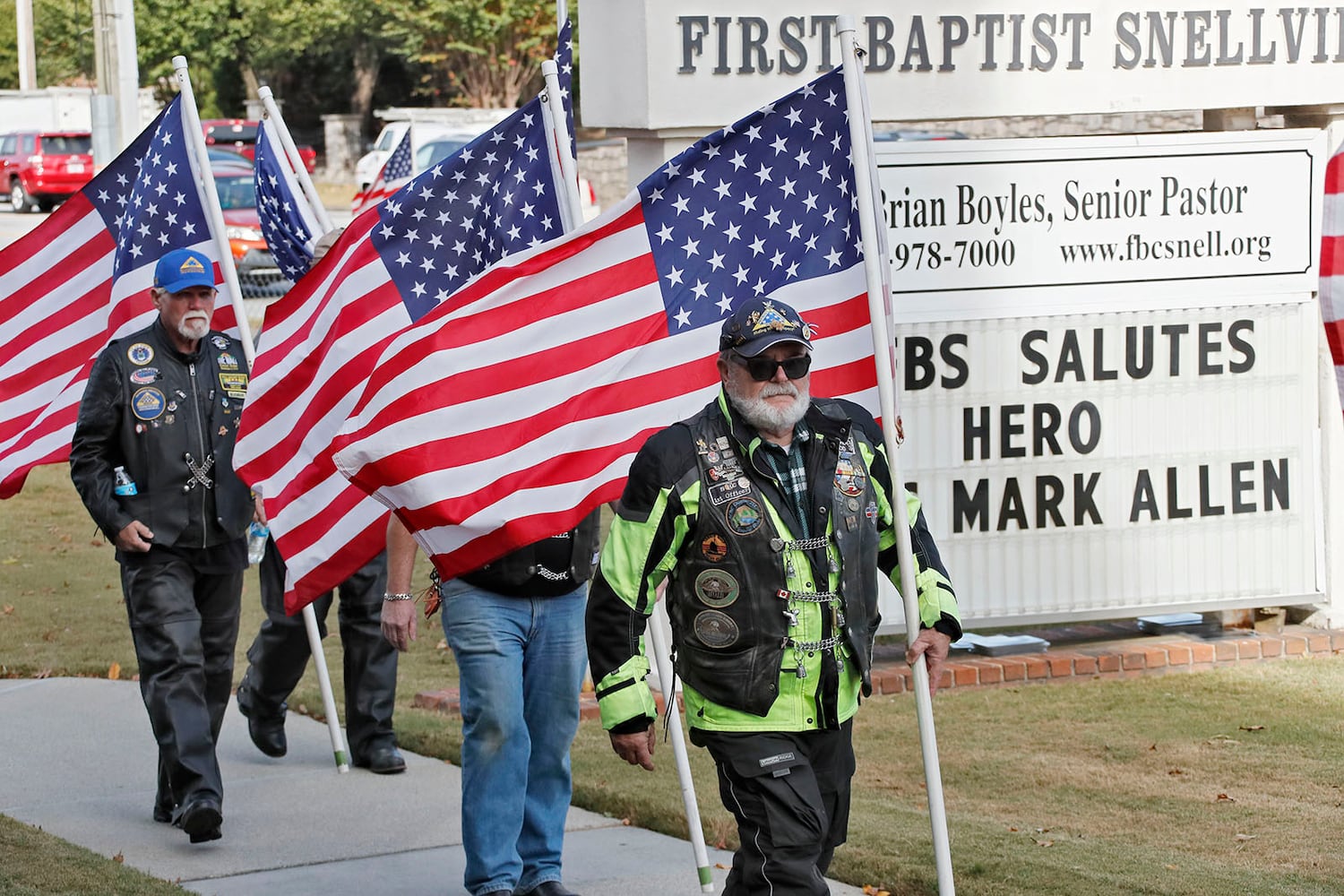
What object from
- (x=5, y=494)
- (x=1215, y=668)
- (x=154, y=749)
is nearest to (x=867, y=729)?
(x=1215, y=668)

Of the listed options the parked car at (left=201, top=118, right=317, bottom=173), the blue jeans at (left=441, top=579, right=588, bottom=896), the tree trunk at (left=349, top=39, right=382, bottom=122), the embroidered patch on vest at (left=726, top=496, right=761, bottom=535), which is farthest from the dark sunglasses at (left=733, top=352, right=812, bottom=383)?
the tree trunk at (left=349, top=39, right=382, bottom=122)

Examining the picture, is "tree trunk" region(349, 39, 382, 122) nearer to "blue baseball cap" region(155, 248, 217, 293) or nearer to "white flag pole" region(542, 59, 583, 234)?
"blue baseball cap" region(155, 248, 217, 293)

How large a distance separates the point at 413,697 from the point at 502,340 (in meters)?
3.91

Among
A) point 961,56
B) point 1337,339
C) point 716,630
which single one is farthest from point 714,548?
point 961,56

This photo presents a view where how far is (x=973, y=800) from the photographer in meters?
7.51

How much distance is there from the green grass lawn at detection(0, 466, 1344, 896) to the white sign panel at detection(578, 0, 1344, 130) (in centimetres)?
287

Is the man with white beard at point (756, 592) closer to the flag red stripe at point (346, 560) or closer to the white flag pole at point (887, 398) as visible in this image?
the white flag pole at point (887, 398)

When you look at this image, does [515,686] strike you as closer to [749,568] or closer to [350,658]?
[749,568]

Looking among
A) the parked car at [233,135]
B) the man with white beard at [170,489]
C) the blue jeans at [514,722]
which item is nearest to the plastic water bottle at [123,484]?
the man with white beard at [170,489]

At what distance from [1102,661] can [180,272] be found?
5.01m

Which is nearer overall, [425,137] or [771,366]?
[771,366]

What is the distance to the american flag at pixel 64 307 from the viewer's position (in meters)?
8.54

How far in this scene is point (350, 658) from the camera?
27.7ft

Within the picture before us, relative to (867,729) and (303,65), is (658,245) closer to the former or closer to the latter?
(867,729)
